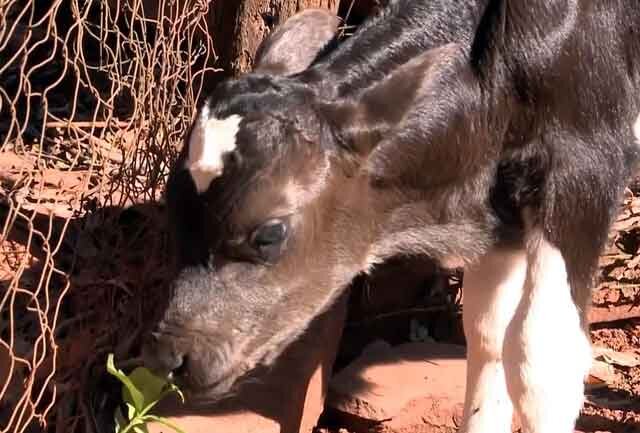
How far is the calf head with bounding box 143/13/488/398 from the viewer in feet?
11.0

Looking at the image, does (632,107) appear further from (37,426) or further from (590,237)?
(37,426)

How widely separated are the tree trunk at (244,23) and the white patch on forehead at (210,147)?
1380 mm

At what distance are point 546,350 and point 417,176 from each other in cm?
68

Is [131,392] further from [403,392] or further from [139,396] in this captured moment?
[403,392]

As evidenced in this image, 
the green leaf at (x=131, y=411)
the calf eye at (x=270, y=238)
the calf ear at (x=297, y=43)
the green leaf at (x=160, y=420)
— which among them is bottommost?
the green leaf at (x=160, y=420)

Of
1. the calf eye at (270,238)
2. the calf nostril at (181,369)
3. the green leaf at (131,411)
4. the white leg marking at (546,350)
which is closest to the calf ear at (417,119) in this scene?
the calf eye at (270,238)

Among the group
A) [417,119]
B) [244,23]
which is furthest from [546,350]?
[244,23]

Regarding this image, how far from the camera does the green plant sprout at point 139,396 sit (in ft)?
12.2

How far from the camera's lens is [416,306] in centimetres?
541

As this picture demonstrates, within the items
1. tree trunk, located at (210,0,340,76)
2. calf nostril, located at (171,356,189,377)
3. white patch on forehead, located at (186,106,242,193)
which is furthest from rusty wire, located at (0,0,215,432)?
white patch on forehead, located at (186,106,242,193)

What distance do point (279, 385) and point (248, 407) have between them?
16cm

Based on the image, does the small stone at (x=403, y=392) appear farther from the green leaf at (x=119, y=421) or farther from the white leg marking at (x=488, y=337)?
the green leaf at (x=119, y=421)

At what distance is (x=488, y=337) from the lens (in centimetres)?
439

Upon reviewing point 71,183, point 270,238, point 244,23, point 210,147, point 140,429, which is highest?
point 244,23
